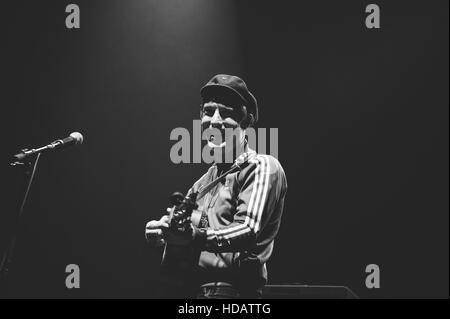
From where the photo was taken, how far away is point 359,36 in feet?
13.1

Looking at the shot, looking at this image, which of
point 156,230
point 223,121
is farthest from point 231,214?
point 223,121

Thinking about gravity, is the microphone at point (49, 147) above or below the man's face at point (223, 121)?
below

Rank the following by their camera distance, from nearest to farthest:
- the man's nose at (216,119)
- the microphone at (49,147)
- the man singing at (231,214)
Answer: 1. the man singing at (231,214)
2. the man's nose at (216,119)
3. the microphone at (49,147)

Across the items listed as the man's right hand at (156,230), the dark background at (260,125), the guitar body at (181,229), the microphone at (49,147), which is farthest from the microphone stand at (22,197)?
the dark background at (260,125)

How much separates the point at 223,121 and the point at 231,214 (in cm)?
46

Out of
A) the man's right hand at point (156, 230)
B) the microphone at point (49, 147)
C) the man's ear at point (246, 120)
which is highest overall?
the man's ear at point (246, 120)

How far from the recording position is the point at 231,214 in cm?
261

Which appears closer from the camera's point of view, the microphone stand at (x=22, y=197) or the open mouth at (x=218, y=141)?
the open mouth at (x=218, y=141)

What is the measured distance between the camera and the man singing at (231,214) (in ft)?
8.00

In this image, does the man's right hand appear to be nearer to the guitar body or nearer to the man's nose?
the guitar body

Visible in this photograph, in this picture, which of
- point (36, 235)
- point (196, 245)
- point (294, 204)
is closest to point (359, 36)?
point (294, 204)

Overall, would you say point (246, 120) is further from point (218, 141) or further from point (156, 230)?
point (156, 230)

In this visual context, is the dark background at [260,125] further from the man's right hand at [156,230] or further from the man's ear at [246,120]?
the man's right hand at [156,230]

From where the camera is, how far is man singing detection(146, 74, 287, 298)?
2438 mm
